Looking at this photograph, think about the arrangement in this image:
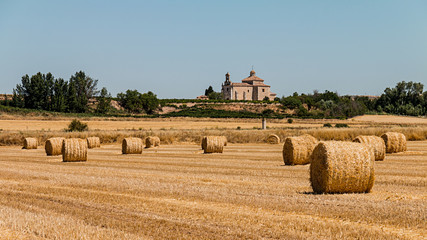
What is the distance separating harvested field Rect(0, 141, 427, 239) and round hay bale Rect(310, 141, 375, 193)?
30 centimetres

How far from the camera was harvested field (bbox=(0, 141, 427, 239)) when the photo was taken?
771 cm

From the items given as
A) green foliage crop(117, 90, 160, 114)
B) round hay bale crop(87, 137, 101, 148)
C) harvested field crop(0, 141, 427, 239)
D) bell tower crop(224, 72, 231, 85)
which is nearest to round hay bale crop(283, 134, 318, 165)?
harvested field crop(0, 141, 427, 239)

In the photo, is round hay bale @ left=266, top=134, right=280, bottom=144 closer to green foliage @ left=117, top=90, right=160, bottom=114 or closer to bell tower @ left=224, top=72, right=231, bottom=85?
green foliage @ left=117, top=90, right=160, bottom=114

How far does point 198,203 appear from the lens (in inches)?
401

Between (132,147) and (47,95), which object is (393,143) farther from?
(47,95)

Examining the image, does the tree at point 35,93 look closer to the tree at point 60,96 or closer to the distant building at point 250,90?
the tree at point 60,96

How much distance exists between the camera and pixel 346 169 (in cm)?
1077

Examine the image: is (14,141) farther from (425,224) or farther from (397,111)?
(397,111)

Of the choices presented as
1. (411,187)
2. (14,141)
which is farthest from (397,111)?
(411,187)

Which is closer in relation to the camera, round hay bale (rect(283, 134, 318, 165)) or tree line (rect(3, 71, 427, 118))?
round hay bale (rect(283, 134, 318, 165))

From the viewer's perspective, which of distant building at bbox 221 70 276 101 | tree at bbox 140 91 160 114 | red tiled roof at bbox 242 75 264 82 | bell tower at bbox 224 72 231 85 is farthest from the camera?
bell tower at bbox 224 72 231 85

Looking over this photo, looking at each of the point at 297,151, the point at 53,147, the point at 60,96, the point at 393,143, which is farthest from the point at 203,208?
the point at 60,96

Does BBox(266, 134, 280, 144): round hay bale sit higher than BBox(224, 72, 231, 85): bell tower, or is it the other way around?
BBox(224, 72, 231, 85): bell tower

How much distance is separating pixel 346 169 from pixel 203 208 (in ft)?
11.0
